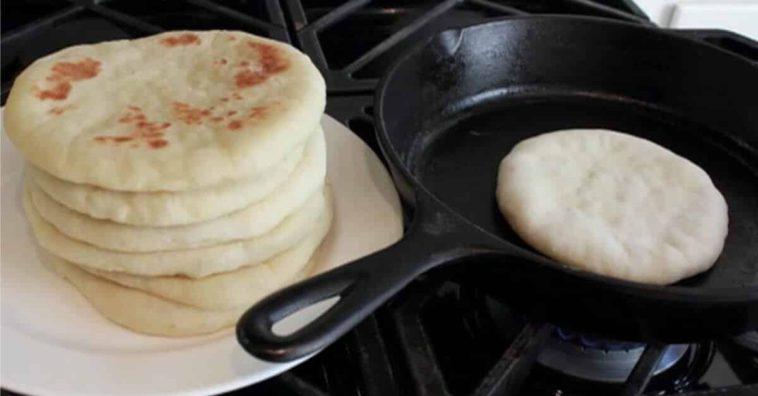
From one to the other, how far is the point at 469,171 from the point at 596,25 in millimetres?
228

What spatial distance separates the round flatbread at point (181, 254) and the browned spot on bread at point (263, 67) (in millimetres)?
105

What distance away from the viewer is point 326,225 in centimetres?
61

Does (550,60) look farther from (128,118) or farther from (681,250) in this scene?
(128,118)

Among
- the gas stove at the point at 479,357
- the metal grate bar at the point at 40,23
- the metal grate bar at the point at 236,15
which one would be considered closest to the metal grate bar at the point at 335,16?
the metal grate bar at the point at 236,15

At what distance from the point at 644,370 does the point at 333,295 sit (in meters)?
0.23

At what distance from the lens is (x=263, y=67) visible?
0.62 meters

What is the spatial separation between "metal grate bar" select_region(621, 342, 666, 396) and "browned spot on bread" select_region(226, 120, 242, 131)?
0.30m

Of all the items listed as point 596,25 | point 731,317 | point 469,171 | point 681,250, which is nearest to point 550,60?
point 596,25

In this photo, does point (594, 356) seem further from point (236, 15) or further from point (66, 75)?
point (236, 15)

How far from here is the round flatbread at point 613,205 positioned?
62cm

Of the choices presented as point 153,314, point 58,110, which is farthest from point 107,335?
point 58,110

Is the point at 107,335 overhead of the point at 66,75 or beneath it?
beneath

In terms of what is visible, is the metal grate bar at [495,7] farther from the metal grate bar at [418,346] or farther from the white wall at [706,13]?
the metal grate bar at [418,346]

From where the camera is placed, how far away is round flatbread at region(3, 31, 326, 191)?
0.50 metres
